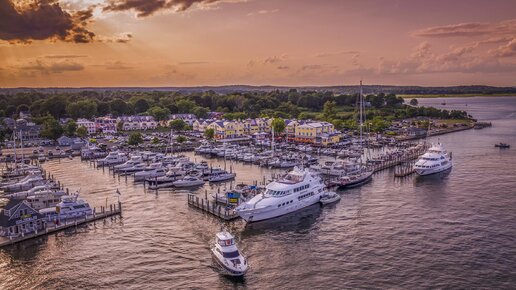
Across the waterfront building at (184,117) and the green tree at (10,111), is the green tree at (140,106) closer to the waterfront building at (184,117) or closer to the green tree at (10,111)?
the waterfront building at (184,117)

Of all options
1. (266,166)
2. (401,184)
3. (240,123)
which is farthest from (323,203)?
(240,123)

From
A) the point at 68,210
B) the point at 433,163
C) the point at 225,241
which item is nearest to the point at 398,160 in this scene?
the point at 433,163

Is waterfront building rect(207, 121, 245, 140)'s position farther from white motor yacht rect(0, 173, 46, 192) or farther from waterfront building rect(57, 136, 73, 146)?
white motor yacht rect(0, 173, 46, 192)

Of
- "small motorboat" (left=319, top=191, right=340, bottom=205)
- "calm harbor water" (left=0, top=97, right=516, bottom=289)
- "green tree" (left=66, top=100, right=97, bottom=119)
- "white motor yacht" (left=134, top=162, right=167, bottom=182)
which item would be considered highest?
"green tree" (left=66, top=100, right=97, bottom=119)

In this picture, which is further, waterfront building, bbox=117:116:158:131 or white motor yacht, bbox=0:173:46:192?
waterfront building, bbox=117:116:158:131

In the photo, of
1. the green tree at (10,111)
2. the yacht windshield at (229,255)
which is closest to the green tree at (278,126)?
the yacht windshield at (229,255)

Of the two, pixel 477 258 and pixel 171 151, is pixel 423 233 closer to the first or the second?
pixel 477 258

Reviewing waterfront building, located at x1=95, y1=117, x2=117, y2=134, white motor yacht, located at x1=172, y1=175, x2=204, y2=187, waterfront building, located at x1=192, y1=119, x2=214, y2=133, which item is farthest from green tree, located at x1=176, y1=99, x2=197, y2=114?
white motor yacht, located at x1=172, y1=175, x2=204, y2=187

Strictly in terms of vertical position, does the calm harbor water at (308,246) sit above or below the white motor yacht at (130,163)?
below
